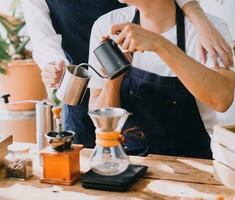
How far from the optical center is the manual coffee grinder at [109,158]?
1.57m

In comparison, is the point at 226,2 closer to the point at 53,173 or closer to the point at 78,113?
the point at 78,113

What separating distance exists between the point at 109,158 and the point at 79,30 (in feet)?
3.88

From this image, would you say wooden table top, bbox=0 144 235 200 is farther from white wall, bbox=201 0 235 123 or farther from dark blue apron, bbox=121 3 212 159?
white wall, bbox=201 0 235 123

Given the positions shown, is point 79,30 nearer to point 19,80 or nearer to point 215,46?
point 215,46

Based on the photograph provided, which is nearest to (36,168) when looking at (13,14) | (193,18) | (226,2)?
(193,18)

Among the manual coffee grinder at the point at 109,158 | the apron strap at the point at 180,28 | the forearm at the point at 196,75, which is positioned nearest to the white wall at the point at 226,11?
the apron strap at the point at 180,28

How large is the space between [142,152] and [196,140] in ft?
0.80

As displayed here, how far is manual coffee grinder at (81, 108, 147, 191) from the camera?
157 cm

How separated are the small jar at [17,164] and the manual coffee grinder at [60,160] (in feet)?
0.25

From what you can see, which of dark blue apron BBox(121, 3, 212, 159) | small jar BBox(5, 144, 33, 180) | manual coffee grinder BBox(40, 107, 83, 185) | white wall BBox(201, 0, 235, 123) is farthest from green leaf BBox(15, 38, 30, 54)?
manual coffee grinder BBox(40, 107, 83, 185)

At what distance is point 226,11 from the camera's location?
3.21m

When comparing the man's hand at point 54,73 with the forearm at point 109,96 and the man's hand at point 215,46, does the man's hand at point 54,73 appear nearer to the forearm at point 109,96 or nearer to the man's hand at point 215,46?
the forearm at point 109,96

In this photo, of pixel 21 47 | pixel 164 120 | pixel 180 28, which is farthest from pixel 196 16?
pixel 21 47

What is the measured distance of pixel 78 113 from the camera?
262cm
